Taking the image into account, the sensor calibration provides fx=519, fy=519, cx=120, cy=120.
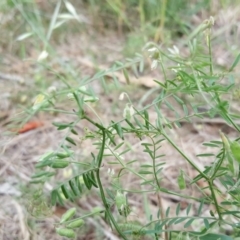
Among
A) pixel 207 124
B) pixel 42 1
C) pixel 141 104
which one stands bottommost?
pixel 207 124

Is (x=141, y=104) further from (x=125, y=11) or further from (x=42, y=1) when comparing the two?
(x=42, y=1)

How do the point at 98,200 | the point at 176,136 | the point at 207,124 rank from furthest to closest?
the point at 207,124, the point at 176,136, the point at 98,200

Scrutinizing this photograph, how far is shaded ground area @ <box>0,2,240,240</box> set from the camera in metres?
1.24

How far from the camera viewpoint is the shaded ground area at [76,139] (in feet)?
4.06

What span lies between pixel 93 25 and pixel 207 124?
2.79 feet

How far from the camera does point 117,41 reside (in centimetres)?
223

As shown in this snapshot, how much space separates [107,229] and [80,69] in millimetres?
907

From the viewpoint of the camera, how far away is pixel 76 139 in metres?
1.59

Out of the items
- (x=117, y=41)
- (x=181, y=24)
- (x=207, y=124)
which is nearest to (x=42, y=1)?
(x=117, y=41)

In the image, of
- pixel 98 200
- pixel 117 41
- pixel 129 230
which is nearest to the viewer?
pixel 129 230

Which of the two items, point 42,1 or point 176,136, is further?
point 42,1

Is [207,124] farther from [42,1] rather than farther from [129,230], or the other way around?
[42,1]

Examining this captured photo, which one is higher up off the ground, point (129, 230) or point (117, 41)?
point (117, 41)

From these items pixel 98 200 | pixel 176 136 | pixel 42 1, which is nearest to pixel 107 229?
pixel 98 200
